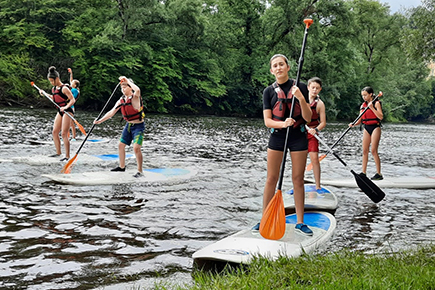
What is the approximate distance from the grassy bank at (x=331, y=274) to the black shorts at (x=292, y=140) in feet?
4.42

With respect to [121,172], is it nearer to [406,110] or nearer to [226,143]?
[226,143]

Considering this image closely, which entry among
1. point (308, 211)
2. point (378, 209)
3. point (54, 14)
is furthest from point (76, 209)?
point (54, 14)

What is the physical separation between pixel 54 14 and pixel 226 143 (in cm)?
2394

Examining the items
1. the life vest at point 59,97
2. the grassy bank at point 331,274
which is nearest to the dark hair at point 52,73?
the life vest at point 59,97

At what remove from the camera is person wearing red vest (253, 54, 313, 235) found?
16.3 ft

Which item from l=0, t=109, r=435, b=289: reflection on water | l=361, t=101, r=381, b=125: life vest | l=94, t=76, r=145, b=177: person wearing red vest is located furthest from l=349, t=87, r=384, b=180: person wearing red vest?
l=94, t=76, r=145, b=177: person wearing red vest

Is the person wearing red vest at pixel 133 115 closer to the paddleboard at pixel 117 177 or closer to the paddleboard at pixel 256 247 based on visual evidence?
the paddleboard at pixel 117 177

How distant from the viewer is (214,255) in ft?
13.1

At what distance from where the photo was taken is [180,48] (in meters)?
40.6

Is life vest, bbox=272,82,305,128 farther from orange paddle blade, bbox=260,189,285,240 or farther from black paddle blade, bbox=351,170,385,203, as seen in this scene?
black paddle blade, bbox=351,170,385,203

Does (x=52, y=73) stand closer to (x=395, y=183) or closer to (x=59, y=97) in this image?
(x=59, y=97)

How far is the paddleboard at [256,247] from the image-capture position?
4012 mm

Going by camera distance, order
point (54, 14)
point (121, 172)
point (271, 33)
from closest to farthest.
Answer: point (121, 172) → point (54, 14) → point (271, 33)

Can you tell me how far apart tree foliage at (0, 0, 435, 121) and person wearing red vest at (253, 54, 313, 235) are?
26126mm
